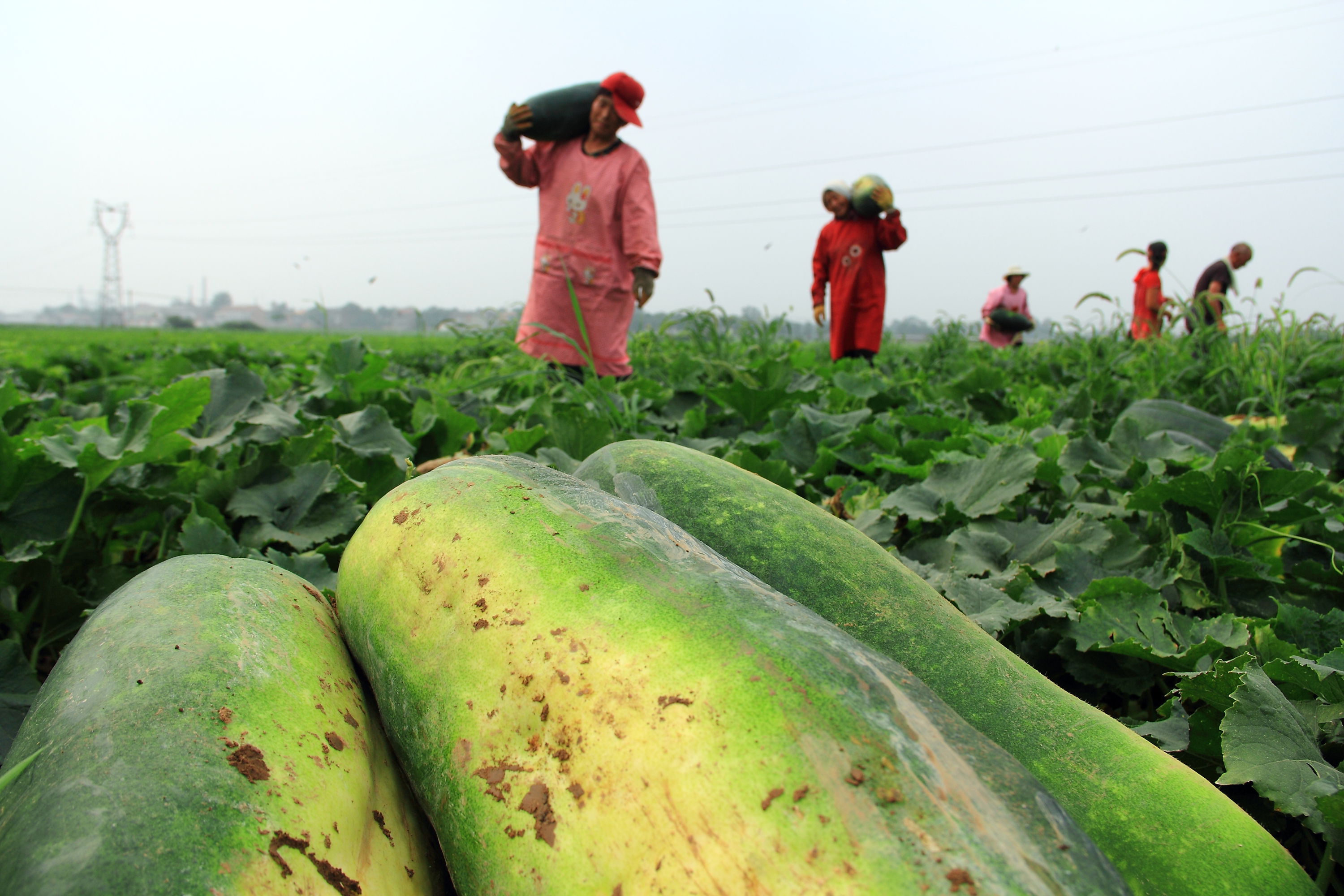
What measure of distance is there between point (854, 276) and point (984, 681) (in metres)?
6.84

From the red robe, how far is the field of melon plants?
4267 mm

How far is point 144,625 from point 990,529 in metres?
1.65

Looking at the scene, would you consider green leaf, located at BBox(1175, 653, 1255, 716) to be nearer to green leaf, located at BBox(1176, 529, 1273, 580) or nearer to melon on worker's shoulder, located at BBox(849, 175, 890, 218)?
green leaf, located at BBox(1176, 529, 1273, 580)

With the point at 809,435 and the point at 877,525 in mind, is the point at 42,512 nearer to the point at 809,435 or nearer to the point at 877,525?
the point at 877,525

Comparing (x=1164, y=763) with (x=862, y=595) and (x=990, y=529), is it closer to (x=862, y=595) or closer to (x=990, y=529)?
(x=862, y=595)

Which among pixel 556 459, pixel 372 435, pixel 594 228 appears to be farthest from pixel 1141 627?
pixel 594 228

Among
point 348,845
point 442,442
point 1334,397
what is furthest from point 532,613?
point 1334,397

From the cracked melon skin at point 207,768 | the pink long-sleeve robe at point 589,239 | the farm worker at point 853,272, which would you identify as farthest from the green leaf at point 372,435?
the farm worker at point 853,272

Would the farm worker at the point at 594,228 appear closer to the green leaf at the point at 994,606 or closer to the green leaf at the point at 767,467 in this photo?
the green leaf at the point at 767,467

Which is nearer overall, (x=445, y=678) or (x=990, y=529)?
(x=445, y=678)

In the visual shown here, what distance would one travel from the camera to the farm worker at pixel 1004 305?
12039mm

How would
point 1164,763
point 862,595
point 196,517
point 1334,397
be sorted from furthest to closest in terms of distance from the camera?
point 1334,397, point 196,517, point 862,595, point 1164,763

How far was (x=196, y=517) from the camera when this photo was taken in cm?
143

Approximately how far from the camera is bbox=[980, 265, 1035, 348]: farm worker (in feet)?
39.5
